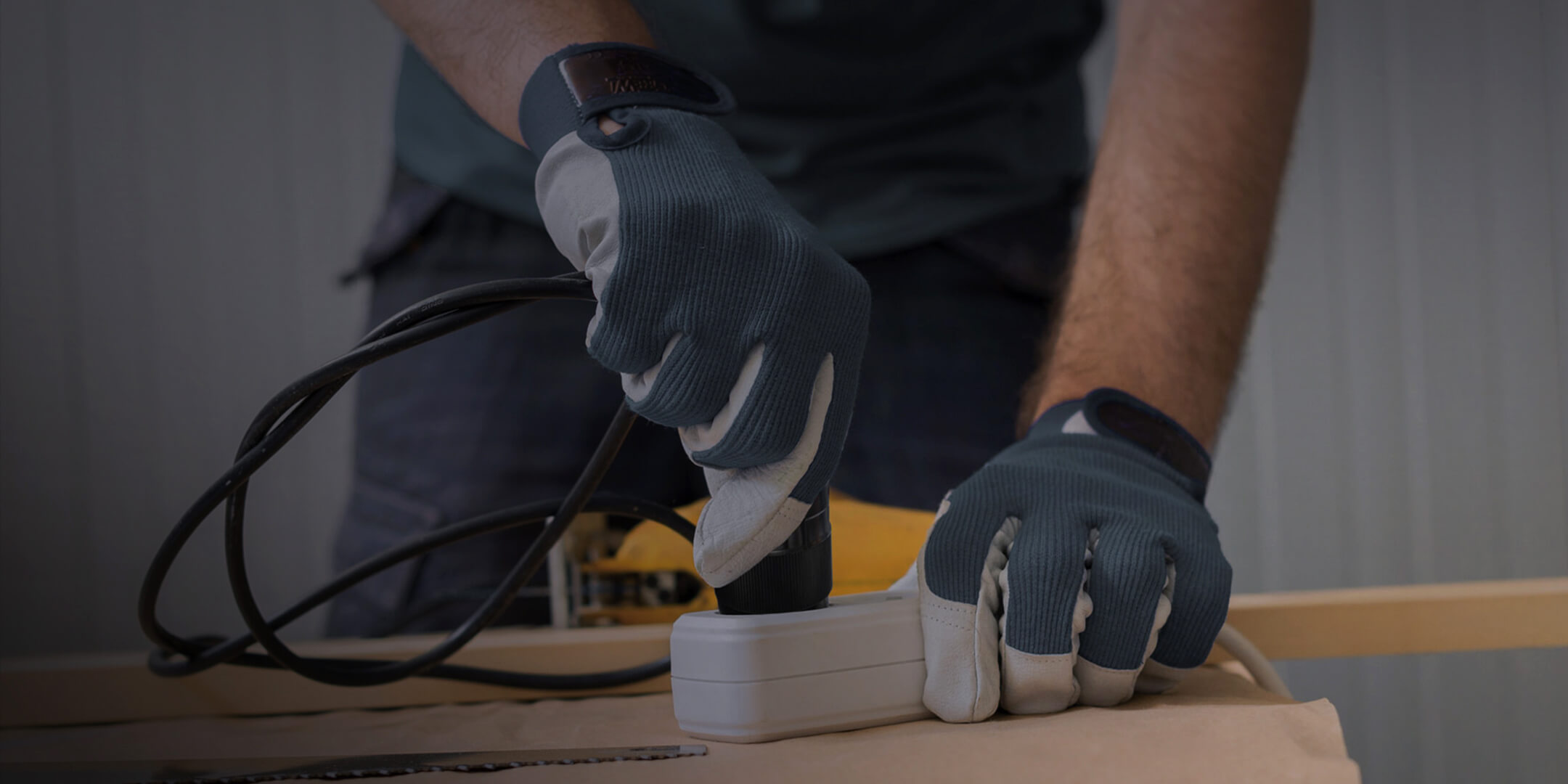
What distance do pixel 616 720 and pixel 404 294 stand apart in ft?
2.03

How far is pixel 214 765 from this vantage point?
387 mm

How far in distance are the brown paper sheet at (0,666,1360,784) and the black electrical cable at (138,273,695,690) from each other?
0.16 feet

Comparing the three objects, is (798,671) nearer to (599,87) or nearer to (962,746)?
(962,746)

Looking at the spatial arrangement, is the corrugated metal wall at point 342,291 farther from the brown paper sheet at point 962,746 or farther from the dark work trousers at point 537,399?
the brown paper sheet at point 962,746

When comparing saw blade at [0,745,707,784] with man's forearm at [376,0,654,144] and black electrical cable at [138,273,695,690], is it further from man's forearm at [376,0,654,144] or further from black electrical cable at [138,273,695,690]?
man's forearm at [376,0,654,144]

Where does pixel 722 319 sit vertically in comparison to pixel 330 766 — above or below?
above

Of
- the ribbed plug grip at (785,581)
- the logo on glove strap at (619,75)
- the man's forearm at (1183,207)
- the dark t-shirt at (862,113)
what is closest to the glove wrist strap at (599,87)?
the logo on glove strap at (619,75)

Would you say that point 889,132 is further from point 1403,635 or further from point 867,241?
point 1403,635

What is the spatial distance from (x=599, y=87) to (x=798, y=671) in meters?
0.27

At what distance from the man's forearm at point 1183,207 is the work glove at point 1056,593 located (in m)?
0.18

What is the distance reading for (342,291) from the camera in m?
2.56

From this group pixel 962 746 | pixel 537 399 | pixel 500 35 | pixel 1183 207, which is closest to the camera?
pixel 962 746

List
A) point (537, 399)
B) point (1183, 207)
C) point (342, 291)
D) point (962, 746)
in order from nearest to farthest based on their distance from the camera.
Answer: point (962, 746)
point (1183, 207)
point (537, 399)
point (342, 291)

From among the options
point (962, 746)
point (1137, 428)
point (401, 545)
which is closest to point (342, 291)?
point (401, 545)
